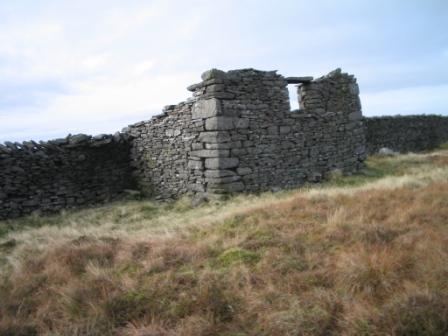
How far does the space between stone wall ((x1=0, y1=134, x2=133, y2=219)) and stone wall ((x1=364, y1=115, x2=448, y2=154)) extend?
14050mm

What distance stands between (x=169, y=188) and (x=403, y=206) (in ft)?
25.0

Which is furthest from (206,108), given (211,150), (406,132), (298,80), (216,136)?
(406,132)

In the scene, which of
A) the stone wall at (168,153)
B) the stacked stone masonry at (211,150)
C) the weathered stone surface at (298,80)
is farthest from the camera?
the weathered stone surface at (298,80)

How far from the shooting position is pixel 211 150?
10.5 m

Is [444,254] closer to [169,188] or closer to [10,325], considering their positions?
[10,325]

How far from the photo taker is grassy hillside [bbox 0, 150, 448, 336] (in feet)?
11.6

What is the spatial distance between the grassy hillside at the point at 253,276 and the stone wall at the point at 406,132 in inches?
592

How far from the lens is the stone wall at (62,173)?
11617mm

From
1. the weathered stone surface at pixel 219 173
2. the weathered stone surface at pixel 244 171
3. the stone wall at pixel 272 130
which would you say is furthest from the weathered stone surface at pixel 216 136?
the weathered stone surface at pixel 244 171

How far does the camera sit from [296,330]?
11.1ft

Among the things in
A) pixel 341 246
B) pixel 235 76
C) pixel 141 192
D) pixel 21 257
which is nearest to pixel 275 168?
pixel 235 76

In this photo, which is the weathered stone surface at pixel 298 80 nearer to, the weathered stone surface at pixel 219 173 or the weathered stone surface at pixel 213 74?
the weathered stone surface at pixel 213 74

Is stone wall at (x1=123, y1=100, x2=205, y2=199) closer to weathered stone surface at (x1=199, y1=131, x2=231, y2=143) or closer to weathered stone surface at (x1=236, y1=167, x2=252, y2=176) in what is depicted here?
weathered stone surface at (x1=199, y1=131, x2=231, y2=143)

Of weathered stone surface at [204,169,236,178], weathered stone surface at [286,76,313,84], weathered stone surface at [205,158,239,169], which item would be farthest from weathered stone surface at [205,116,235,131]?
weathered stone surface at [286,76,313,84]
